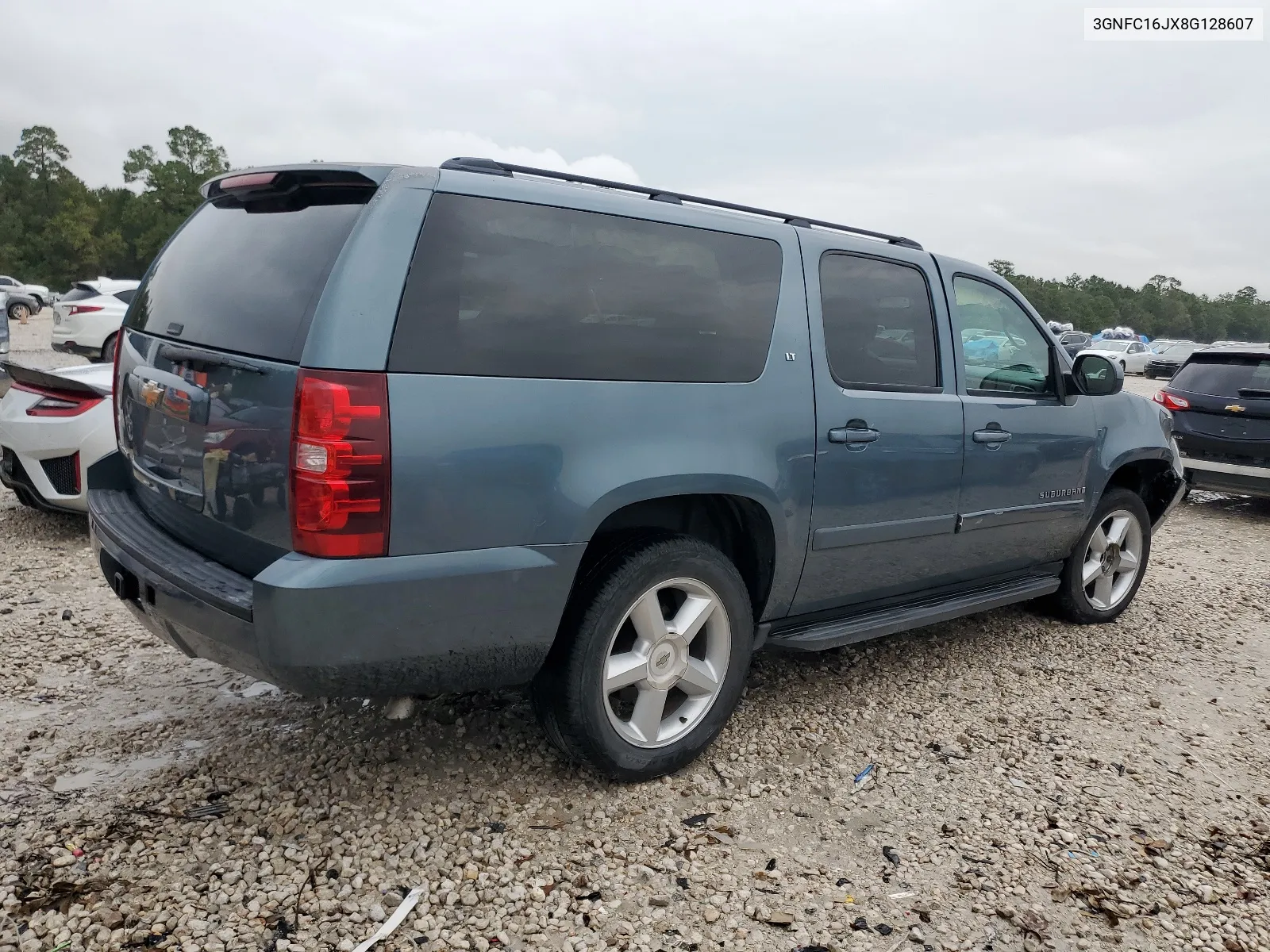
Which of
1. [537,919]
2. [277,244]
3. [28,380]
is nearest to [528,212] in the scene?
[277,244]

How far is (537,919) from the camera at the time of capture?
7.65ft

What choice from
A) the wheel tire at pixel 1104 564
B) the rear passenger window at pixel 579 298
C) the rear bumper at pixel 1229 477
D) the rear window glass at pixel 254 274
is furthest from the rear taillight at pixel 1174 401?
the rear window glass at pixel 254 274

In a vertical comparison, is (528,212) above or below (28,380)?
above

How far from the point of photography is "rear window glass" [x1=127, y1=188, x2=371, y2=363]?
238cm

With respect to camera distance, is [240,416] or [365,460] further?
[240,416]

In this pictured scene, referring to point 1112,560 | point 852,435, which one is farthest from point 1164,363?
point 852,435

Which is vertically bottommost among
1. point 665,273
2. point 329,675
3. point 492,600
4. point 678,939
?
point 678,939

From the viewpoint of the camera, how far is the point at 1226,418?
8195 millimetres

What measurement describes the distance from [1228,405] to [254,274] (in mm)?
8480

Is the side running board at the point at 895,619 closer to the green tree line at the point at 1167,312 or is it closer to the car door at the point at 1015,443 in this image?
the car door at the point at 1015,443

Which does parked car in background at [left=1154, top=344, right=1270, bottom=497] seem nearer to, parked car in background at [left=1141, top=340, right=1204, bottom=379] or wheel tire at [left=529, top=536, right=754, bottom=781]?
wheel tire at [left=529, top=536, right=754, bottom=781]

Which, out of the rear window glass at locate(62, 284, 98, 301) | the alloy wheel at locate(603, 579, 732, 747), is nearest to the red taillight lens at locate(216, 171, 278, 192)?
the alloy wheel at locate(603, 579, 732, 747)

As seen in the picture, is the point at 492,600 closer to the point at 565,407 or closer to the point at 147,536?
the point at 565,407

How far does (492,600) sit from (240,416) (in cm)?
81
